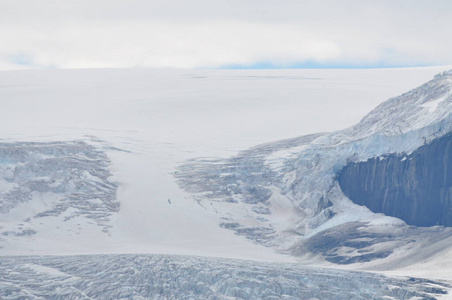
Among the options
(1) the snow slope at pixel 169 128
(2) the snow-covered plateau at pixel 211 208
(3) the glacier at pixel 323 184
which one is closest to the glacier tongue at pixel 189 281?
(2) the snow-covered plateau at pixel 211 208

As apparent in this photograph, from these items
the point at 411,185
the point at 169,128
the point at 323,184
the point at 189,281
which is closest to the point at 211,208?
the point at 323,184

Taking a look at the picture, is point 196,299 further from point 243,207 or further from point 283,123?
point 283,123

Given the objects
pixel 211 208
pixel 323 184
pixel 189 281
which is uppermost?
pixel 323 184

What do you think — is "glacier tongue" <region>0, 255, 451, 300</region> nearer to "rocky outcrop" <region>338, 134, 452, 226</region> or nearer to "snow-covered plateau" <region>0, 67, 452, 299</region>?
"snow-covered plateau" <region>0, 67, 452, 299</region>

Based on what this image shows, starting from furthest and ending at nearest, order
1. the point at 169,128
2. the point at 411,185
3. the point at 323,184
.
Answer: the point at 169,128, the point at 323,184, the point at 411,185

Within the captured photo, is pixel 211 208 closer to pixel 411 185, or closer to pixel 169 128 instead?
pixel 411 185

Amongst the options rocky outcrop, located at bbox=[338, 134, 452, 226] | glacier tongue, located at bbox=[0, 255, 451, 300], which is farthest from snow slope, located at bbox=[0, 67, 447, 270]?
glacier tongue, located at bbox=[0, 255, 451, 300]
